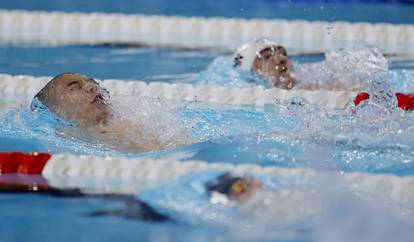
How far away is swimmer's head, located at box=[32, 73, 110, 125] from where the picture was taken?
11.3 ft

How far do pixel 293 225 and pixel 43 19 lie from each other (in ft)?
12.3

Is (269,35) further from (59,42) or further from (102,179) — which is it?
(102,179)

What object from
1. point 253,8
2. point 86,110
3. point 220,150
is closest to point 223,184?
point 220,150

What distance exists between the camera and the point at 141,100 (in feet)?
12.3

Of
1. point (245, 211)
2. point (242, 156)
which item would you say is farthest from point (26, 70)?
point (245, 211)

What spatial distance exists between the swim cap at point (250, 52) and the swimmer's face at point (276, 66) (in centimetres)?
2

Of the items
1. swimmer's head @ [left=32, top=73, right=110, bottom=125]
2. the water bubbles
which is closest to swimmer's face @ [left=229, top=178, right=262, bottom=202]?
swimmer's head @ [left=32, top=73, right=110, bottom=125]

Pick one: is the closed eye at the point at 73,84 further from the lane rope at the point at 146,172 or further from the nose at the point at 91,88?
the lane rope at the point at 146,172

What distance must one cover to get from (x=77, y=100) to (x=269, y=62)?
118cm

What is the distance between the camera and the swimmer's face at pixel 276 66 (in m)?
4.28

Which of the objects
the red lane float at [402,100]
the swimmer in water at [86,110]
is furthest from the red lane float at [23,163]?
the red lane float at [402,100]

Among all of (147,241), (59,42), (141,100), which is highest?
(59,42)

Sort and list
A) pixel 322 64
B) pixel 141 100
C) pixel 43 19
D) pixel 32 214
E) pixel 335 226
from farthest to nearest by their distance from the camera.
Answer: pixel 43 19, pixel 322 64, pixel 141 100, pixel 32 214, pixel 335 226

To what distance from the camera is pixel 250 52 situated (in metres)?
4.39
